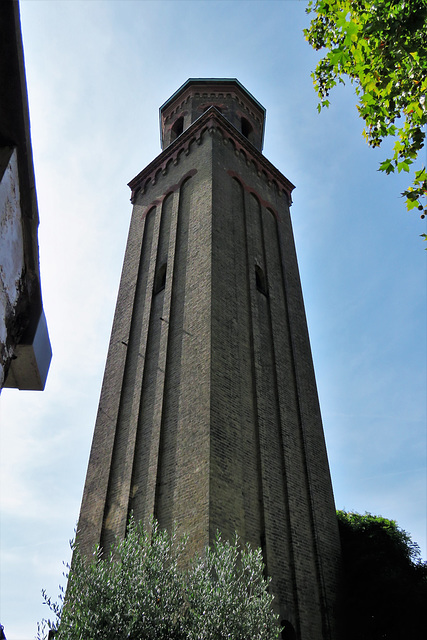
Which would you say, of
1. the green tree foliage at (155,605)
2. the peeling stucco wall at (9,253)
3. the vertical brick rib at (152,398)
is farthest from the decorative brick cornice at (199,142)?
the peeling stucco wall at (9,253)

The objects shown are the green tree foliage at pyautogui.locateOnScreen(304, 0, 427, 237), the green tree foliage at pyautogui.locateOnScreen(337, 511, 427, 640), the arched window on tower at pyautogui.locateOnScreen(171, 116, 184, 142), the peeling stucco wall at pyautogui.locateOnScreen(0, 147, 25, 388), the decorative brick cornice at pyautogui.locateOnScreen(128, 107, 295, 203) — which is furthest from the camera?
the arched window on tower at pyautogui.locateOnScreen(171, 116, 184, 142)

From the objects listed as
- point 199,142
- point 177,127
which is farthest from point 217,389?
point 177,127

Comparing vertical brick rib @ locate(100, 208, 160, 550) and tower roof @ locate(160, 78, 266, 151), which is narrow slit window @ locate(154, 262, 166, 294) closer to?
vertical brick rib @ locate(100, 208, 160, 550)

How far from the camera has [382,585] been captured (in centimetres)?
998

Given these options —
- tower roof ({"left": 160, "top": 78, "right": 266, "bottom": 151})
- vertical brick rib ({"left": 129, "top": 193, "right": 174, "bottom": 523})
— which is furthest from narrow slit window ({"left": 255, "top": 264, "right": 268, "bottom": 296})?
tower roof ({"left": 160, "top": 78, "right": 266, "bottom": 151})

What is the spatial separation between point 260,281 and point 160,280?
3131 millimetres

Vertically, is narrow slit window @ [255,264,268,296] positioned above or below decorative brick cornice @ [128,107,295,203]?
below

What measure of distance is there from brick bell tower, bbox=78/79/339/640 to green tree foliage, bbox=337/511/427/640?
1.57ft

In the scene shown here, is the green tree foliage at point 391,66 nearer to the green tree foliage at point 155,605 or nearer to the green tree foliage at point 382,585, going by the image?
the green tree foliage at point 155,605

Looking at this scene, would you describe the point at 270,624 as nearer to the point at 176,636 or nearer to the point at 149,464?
the point at 176,636

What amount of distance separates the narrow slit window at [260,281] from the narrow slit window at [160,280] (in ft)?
9.47

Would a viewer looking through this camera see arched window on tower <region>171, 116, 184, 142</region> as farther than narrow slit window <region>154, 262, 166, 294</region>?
Yes

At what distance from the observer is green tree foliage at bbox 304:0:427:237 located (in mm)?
5832

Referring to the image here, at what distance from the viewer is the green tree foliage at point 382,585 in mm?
9625
